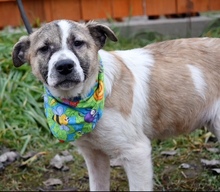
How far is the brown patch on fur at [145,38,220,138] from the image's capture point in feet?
14.0

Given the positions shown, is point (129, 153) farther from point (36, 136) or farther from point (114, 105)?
point (36, 136)

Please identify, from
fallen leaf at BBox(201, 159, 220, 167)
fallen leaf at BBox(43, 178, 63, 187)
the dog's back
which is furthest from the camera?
fallen leaf at BBox(201, 159, 220, 167)

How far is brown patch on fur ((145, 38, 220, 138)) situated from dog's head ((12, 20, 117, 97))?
0.52 m

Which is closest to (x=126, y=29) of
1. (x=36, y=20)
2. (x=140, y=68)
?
(x=36, y=20)

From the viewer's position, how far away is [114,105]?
4.02m

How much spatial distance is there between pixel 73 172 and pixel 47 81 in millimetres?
1492

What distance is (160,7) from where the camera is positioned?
732 centimetres

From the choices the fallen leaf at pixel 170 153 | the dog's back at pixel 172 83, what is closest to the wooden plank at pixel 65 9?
the fallen leaf at pixel 170 153

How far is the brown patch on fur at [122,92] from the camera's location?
4031mm

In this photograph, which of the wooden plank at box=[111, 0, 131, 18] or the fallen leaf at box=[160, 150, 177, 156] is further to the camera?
the wooden plank at box=[111, 0, 131, 18]

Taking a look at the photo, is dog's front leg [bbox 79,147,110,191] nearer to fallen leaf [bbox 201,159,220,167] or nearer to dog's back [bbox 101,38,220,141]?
dog's back [bbox 101,38,220,141]

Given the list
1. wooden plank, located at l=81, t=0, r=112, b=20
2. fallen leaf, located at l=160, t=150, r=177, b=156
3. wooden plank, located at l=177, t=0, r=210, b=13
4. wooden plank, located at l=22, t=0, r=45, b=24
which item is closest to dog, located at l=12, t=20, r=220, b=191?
fallen leaf, located at l=160, t=150, r=177, b=156

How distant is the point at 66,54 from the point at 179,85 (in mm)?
1024

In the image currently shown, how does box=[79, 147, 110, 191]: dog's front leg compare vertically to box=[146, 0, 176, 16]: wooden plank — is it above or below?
below
